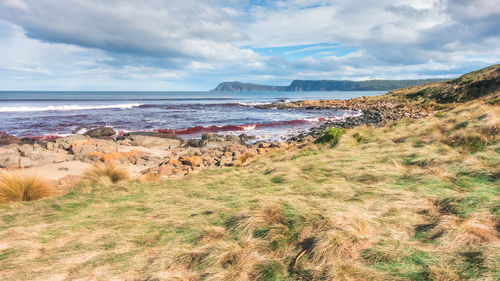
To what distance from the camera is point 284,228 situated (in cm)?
347

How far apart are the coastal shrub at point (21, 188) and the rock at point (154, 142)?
1140 centimetres

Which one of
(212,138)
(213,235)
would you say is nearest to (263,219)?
(213,235)

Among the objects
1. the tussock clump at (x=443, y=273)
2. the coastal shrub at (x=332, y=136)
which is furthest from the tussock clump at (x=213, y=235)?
the coastal shrub at (x=332, y=136)

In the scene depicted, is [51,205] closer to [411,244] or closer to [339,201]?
[339,201]

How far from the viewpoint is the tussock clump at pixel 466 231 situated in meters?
2.79

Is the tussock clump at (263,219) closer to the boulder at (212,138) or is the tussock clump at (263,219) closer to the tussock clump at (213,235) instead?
the tussock clump at (213,235)

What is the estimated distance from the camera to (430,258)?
2596 millimetres

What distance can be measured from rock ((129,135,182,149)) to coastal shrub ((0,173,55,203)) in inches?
449

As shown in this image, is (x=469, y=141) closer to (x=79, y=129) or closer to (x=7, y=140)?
(x=7, y=140)

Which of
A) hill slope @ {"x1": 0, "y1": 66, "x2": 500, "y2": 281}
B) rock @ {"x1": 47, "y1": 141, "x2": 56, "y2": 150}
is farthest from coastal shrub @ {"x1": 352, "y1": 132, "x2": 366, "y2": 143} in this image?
rock @ {"x1": 47, "y1": 141, "x2": 56, "y2": 150}

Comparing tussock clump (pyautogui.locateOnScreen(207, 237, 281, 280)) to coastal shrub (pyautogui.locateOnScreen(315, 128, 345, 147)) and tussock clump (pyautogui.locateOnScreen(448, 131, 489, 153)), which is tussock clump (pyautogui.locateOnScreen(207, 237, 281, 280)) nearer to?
tussock clump (pyautogui.locateOnScreen(448, 131, 489, 153))

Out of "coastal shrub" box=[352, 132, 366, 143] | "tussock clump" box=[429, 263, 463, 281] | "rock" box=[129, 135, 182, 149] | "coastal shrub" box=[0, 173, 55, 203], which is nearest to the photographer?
"tussock clump" box=[429, 263, 463, 281]

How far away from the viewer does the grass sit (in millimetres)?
2693

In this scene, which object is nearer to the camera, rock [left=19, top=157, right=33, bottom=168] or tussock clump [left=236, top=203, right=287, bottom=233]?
tussock clump [left=236, top=203, right=287, bottom=233]
